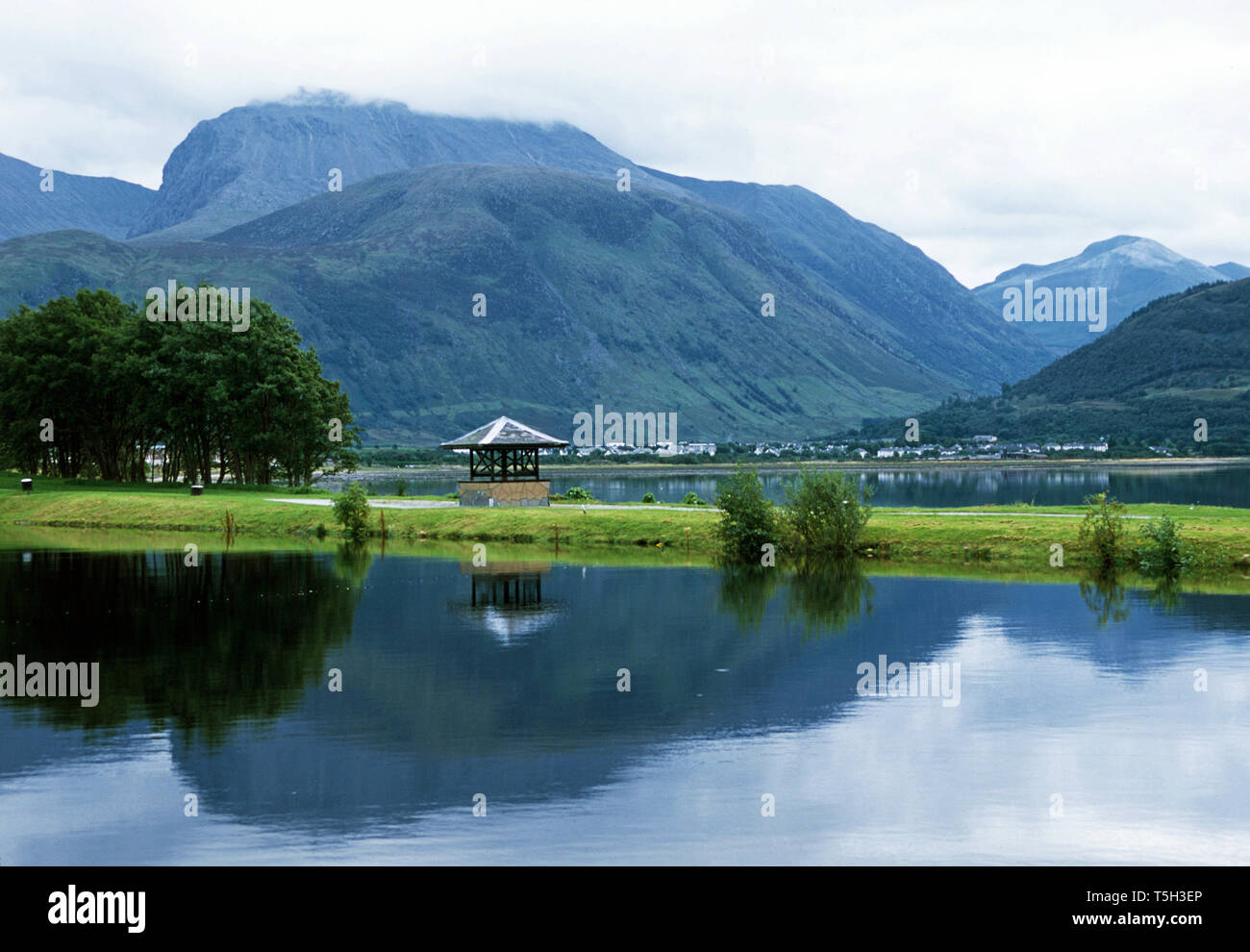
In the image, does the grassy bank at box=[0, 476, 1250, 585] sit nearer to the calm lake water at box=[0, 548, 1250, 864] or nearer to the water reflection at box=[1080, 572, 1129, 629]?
the water reflection at box=[1080, 572, 1129, 629]

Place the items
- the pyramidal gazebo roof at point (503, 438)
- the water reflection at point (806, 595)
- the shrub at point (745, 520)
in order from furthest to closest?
the pyramidal gazebo roof at point (503, 438)
the shrub at point (745, 520)
the water reflection at point (806, 595)

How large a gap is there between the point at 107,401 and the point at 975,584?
250ft

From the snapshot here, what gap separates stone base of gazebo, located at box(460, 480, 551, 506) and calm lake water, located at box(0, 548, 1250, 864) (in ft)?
101

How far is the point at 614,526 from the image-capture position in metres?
67.1

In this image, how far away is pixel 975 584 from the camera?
156 ft

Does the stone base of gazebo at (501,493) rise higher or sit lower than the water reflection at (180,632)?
higher

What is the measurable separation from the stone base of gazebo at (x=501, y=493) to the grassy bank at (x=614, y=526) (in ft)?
8.04

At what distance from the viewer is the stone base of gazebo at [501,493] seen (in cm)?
7550

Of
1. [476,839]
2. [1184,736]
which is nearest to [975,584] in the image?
[1184,736]

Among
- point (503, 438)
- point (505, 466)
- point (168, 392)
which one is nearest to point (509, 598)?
point (503, 438)

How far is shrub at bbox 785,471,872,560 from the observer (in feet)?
188

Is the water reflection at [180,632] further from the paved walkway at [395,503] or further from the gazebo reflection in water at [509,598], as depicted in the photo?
the paved walkway at [395,503]

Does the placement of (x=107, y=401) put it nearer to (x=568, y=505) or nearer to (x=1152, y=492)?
(x=568, y=505)

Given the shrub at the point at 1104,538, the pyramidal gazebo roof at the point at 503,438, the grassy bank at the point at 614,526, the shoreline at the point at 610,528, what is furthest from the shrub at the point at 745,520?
the pyramidal gazebo roof at the point at 503,438
